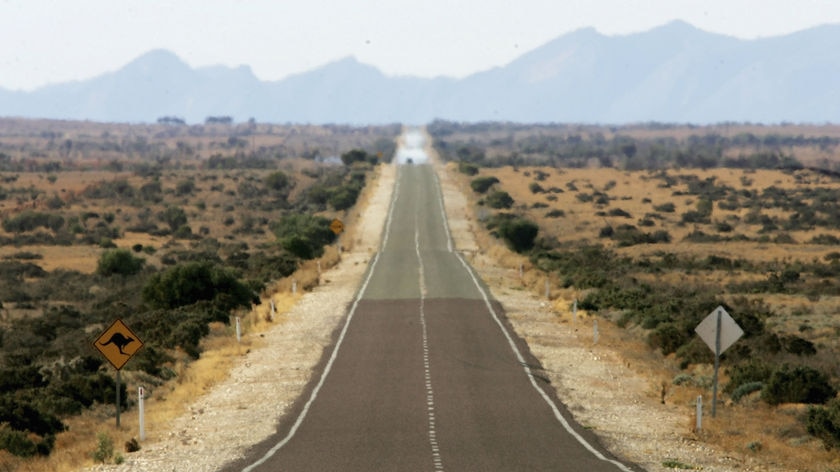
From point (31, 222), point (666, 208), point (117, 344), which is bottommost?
point (31, 222)

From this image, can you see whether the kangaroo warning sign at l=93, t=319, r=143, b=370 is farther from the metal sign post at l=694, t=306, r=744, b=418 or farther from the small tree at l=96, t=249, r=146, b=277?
the small tree at l=96, t=249, r=146, b=277

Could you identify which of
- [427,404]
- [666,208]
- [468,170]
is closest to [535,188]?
[468,170]

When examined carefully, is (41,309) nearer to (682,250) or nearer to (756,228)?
(682,250)

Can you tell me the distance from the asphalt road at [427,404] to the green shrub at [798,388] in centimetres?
448

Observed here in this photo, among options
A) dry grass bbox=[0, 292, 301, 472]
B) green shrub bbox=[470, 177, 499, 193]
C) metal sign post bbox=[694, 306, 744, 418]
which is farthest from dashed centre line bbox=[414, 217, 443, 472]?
green shrub bbox=[470, 177, 499, 193]

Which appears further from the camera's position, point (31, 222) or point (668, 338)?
point (31, 222)

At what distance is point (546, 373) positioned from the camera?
2941 centimetres

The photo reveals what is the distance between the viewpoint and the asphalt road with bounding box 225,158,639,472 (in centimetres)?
1927

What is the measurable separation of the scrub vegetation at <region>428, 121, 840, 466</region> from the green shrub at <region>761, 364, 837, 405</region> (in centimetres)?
3

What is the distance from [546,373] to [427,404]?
A: 18.8 ft

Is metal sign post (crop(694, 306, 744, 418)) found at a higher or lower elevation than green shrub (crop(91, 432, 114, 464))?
higher

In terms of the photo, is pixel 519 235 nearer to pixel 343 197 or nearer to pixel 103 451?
pixel 343 197

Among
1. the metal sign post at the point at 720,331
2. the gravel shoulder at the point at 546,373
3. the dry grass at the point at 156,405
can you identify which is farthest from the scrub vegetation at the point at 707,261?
the dry grass at the point at 156,405

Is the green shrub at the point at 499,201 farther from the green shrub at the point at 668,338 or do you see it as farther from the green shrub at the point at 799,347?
the green shrub at the point at 799,347
